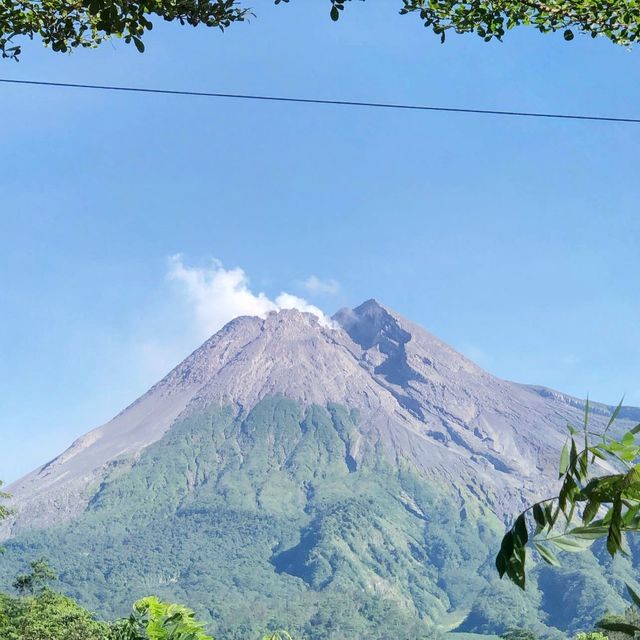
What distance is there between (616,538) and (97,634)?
3370 cm

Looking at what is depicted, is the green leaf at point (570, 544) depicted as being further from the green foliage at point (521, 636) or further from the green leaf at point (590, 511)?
the green foliage at point (521, 636)

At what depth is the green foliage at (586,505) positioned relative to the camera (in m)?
1.51

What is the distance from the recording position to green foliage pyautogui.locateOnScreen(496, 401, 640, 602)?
151cm

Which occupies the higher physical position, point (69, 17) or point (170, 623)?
point (69, 17)

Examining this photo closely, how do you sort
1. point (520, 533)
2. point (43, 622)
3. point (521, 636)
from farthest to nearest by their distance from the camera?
point (521, 636), point (43, 622), point (520, 533)

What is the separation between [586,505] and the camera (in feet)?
5.37

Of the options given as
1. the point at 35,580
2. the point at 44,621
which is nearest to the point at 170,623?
the point at 44,621

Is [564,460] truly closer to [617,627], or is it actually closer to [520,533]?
[520,533]

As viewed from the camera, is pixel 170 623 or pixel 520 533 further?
pixel 170 623

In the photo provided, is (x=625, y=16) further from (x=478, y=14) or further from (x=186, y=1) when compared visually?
(x=186, y=1)

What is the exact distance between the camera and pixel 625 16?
4895 millimetres

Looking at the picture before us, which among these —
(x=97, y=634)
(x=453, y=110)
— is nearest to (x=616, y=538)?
(x=453, y=110)

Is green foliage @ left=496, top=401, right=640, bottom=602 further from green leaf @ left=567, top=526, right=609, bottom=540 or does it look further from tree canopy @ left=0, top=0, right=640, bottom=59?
tree canopy @ left=0, top=0, right=640, bottom=59

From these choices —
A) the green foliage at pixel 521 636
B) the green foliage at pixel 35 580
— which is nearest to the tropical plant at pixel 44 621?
the green foliage at pixel 35 580
